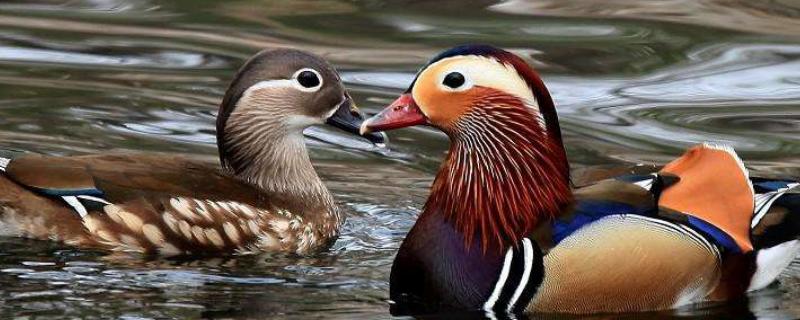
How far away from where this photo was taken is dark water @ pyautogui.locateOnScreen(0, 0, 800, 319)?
6.82 metres

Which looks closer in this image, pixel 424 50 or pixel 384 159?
pixel 384 159

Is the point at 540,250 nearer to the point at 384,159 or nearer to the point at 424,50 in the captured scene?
the point at 384,159

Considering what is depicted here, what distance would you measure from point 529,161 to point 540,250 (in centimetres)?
38

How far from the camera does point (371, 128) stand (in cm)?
670

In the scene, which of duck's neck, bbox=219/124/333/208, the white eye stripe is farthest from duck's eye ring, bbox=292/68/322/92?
the white eye stripe

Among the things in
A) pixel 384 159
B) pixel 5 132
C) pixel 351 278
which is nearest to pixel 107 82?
pixel 5 132

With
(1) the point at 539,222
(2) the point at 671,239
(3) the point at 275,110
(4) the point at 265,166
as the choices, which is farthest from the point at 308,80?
(2) the point at 671,239

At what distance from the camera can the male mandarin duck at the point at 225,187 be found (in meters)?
7.34

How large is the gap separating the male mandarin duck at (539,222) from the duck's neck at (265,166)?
1419 mm

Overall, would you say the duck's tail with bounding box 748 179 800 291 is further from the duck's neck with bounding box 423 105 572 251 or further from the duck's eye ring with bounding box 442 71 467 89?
the duck's eye ring with bounding box 442 71 467 89

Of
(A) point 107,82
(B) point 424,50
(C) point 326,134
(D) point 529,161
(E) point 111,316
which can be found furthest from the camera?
(B) point 424,50

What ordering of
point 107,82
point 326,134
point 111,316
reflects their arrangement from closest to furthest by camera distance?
point 111,316 → point 326,134 → point 107,82

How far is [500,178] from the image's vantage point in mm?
6828

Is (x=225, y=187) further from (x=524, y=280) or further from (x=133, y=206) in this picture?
(x=524, y=280)
